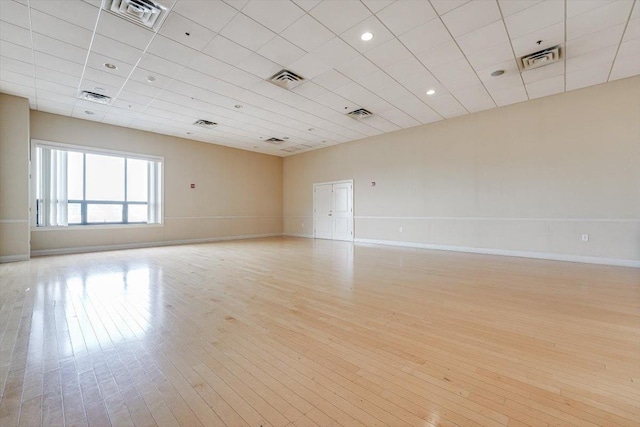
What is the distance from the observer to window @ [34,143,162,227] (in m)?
6.81

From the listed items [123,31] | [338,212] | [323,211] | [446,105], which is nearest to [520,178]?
[446,105]

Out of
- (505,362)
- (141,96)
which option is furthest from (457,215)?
(141,96)

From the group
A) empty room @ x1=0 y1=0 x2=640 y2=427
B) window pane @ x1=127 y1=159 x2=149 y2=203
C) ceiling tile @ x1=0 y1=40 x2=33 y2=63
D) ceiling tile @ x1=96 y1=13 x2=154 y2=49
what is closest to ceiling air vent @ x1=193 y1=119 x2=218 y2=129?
empty room @ x1=0 y1=0 x2=640 y2=427

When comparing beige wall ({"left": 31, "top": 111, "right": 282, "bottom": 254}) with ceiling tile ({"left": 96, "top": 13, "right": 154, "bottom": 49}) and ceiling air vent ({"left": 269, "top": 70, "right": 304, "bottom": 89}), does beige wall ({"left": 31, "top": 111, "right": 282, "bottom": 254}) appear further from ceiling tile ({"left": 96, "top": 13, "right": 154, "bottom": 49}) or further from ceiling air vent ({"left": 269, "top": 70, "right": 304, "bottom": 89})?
ceiling air vent ({"left": 269, "top": 70, "right": 304, "bottom": 89})

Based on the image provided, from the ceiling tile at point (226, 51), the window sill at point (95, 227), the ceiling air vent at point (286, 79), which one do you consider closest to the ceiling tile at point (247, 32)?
the ceiling tile at point (226, 51)

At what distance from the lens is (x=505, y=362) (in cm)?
196

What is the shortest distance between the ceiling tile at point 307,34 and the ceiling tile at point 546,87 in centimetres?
421

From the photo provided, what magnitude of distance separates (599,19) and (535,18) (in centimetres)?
83

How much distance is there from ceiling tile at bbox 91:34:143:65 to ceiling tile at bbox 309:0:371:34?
9.10ft

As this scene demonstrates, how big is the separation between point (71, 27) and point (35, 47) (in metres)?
0.99

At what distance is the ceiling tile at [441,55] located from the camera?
4099 mm

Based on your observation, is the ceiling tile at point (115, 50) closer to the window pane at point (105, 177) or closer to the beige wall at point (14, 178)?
the beige wall at point (14, 178)

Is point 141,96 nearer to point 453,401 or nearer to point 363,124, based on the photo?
point 363,124

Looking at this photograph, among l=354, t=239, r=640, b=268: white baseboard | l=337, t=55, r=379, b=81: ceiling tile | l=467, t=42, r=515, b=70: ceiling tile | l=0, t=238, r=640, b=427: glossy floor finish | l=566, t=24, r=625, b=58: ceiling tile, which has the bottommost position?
l=0, t=238, r=640, b=427: glossy floor finish
